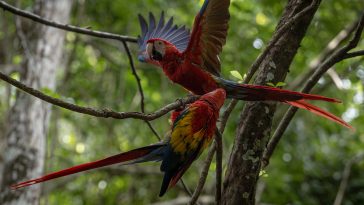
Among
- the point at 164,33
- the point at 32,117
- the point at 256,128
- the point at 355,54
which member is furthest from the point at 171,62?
the point at 32,117

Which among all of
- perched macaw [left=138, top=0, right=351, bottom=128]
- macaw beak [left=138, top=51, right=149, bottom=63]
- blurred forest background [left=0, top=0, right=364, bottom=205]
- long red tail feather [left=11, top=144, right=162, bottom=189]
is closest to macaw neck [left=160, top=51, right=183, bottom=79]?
perched macaw [left=138, top=0, right=351, bottom=128]

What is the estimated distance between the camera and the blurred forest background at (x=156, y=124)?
4.32m

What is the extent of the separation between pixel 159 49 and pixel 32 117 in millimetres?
1937

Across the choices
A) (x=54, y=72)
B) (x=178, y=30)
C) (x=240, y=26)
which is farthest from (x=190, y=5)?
(x=178, y=30)

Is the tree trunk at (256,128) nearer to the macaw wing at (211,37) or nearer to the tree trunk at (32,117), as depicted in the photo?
the macaw wing at (211,37)

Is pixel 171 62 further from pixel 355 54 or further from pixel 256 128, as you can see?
pixel 355 54

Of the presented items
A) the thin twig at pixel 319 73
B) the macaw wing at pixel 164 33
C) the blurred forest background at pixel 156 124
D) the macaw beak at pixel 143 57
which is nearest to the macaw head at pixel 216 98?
the thin twig at pixel 319 73

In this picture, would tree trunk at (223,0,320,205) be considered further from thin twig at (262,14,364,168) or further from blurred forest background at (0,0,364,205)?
blurred forest background at (0,0,364,205)

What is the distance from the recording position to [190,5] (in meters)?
5.04

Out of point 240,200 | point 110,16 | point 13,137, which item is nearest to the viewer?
point 240,200

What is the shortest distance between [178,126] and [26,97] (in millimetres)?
2437

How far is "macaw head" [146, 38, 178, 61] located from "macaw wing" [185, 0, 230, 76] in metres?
0.10

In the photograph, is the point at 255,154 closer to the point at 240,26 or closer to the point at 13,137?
the point at 13,137

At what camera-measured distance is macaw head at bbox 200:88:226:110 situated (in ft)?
4.99
